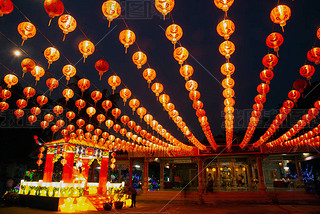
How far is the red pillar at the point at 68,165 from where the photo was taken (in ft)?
36.6

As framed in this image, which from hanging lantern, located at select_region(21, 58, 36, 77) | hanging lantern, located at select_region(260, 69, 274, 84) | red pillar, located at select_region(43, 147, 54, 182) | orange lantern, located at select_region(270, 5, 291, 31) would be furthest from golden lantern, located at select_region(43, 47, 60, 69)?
red pillar, located at select_region(43, 147, 54, 182)

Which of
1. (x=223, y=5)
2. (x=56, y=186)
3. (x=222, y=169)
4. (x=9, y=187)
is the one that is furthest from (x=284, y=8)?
(x=222, y=169)

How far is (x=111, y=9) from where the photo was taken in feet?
13.3

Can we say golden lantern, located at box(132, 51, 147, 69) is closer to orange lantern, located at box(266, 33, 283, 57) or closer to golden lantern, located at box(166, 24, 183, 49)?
golden lantern, located at box(166, 24, 183, 49)

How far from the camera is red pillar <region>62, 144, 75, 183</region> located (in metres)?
11.2

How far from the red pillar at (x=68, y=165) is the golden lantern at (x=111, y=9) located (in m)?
9.30

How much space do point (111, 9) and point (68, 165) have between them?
9.55 meters

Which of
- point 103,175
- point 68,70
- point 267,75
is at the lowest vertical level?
point 103,175

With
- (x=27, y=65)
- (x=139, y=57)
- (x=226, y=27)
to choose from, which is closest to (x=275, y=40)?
(x=226, y=27)

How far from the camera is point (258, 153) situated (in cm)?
1628

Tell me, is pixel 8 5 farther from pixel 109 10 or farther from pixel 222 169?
pixel 222 169

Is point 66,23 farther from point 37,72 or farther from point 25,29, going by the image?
point 37,72

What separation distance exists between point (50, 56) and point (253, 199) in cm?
1444

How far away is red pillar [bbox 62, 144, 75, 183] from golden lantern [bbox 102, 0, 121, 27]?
9.30 meters
